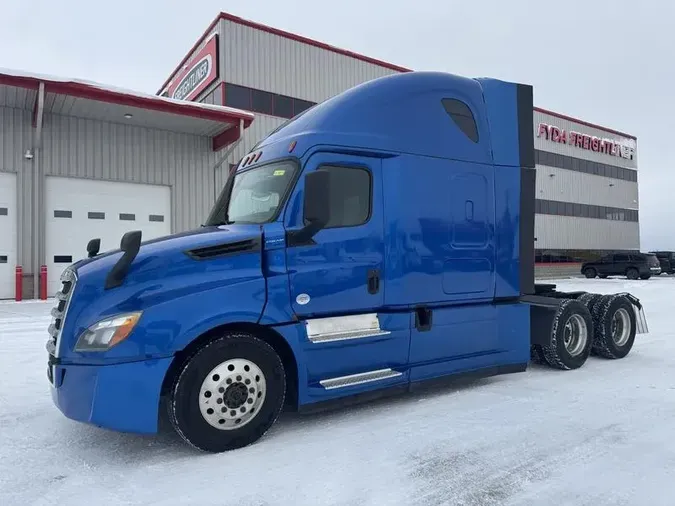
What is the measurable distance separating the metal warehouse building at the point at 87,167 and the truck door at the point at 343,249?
43.4ft

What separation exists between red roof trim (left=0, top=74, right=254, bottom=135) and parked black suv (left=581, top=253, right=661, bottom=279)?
984 inches

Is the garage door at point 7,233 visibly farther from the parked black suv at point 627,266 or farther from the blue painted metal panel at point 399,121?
the parked black suv at point 627,266

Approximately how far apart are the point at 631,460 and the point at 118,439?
3900 mm

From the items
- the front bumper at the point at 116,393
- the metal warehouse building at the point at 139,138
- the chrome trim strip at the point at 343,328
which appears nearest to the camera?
the front bumper at the point at 116,393

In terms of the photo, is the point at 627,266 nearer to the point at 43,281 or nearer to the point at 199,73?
the point at 199,73

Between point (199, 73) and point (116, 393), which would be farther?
point (199, 73)

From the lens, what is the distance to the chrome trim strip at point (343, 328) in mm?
4211

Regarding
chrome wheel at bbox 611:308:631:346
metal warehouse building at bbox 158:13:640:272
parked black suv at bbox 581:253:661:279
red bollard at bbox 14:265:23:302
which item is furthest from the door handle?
parked black suv at bbox 581:253:661:279

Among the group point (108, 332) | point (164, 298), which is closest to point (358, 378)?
point (164, 298)

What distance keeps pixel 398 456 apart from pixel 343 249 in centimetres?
171

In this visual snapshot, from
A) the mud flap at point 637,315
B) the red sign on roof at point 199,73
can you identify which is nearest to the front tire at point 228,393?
the mud flap at point 637,315

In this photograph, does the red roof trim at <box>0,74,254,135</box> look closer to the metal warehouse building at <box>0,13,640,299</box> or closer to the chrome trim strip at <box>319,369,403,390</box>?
the metal warehouse building at <box>0,13,640,299</box>

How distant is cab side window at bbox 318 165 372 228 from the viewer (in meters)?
4.39

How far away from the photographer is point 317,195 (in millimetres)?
3947
